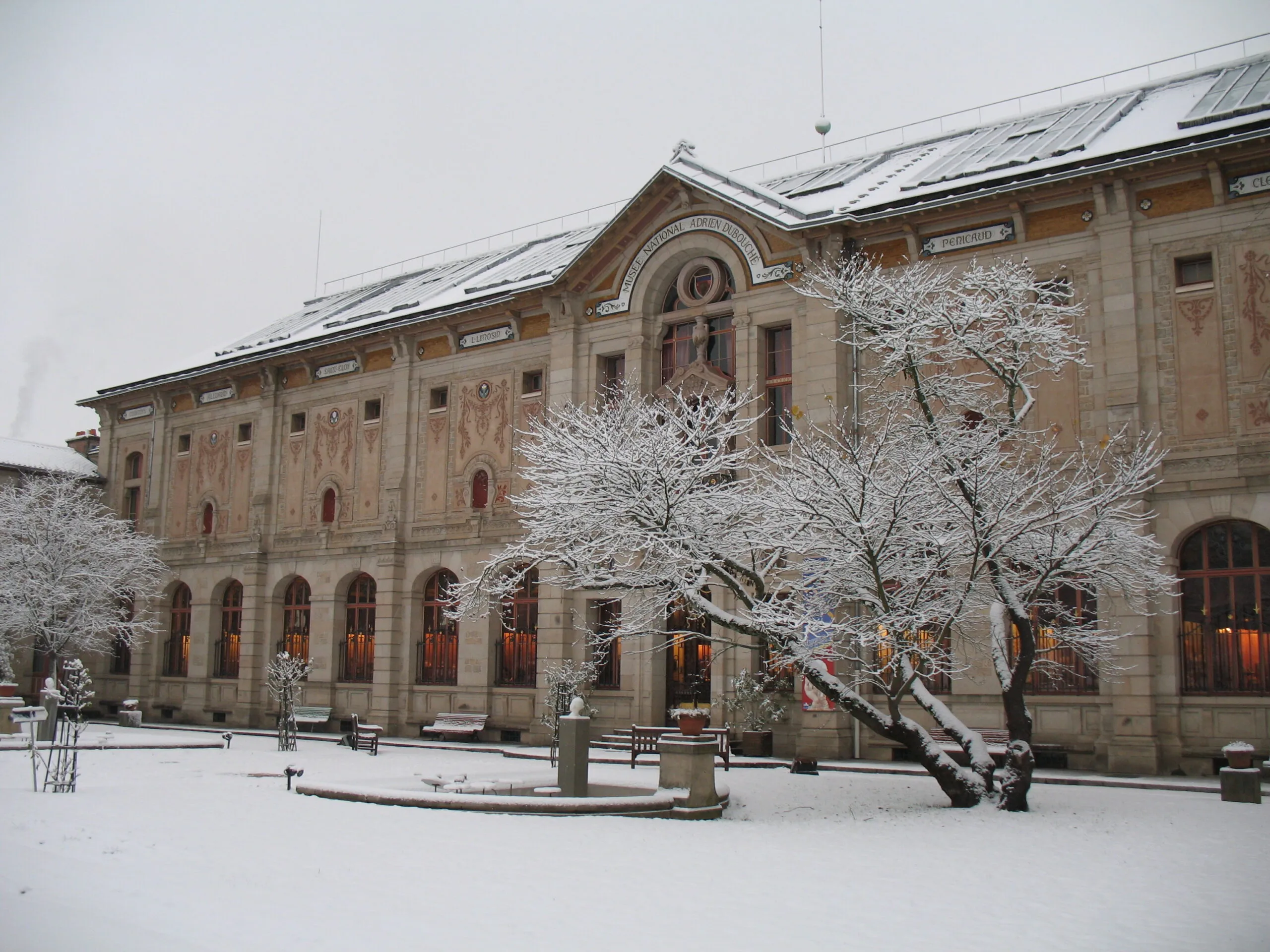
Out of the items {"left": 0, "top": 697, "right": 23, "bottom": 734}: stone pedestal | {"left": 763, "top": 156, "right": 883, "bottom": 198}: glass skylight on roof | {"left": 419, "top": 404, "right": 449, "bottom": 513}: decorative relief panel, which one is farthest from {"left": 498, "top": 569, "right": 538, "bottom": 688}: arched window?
{"left": 763, "top": 156, "right": 883, "bottom": 198}: glass skylight on roof

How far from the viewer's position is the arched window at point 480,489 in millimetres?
35438

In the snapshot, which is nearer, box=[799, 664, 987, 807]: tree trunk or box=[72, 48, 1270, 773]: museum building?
box=[799, 664, 987, 807]: tree trunk

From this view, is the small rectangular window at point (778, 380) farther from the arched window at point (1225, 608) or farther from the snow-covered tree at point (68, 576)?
the snow-covered tree at point (68, 576)

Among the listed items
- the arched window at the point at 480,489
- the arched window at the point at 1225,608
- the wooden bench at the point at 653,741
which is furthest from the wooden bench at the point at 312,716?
the arched window at the point at 1225,608

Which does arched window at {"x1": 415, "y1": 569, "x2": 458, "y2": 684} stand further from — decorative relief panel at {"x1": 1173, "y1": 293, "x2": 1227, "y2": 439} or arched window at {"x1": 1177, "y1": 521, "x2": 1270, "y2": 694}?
decorative relief panel at {"x1": 1173, "y1": 293, "x2": 1227, "y2": 439}

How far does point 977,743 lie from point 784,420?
12.0 m

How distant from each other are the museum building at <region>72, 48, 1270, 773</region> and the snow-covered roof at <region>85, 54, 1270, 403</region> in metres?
0.13

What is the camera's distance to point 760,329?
98.8 ft

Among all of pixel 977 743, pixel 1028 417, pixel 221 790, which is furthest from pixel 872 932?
pixel 1028 417

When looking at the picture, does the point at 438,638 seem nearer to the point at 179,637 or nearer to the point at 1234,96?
the point at 179,637

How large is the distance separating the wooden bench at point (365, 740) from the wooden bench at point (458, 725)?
1.80m

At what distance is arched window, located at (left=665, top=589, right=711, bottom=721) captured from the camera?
3045 centimetres

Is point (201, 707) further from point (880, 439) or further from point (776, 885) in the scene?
point (776, 885)

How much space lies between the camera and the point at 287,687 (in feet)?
107
